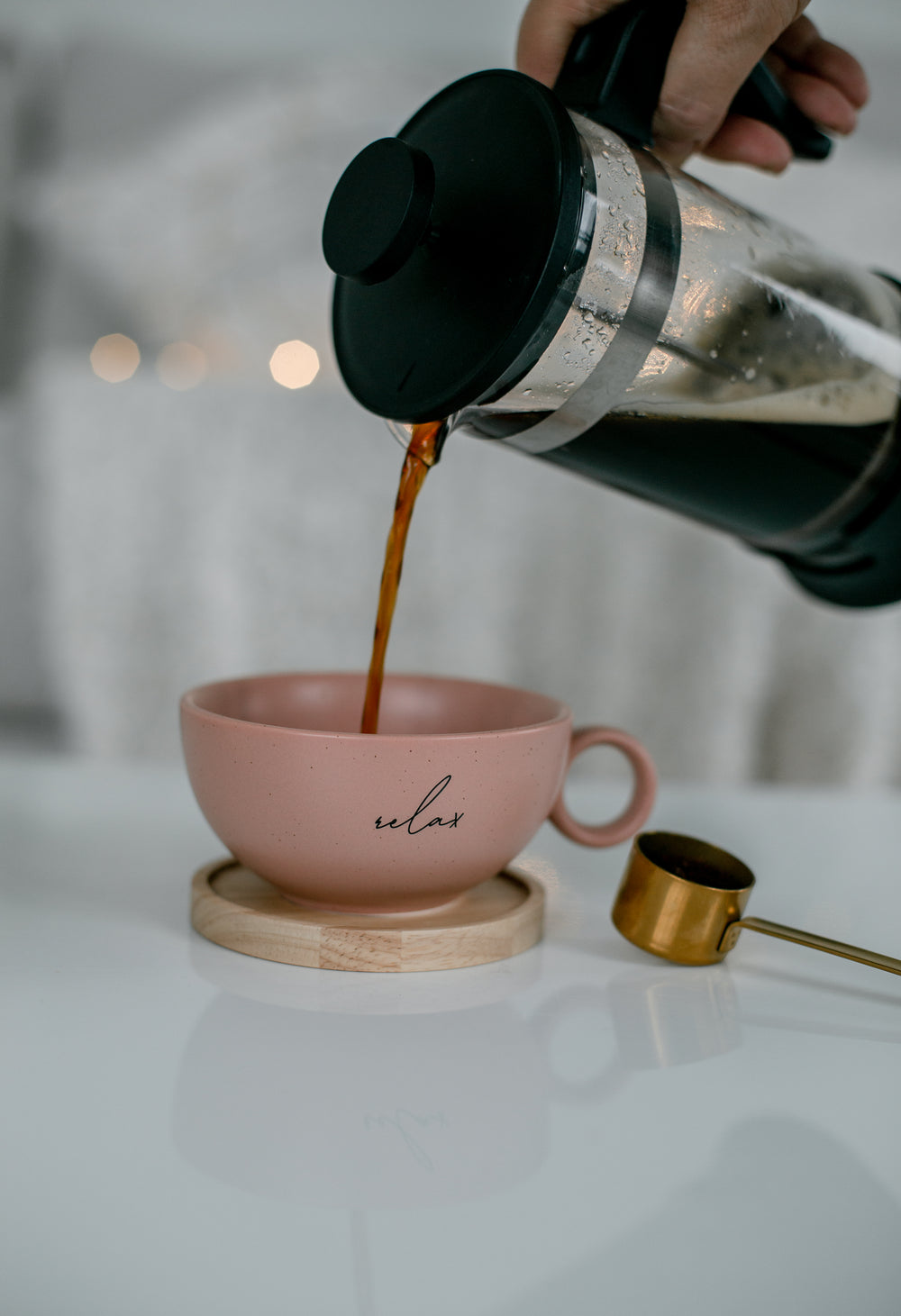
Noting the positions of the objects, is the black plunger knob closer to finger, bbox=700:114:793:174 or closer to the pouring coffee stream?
the pouring coffee stream

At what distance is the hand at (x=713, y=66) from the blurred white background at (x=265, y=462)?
509 millimetres

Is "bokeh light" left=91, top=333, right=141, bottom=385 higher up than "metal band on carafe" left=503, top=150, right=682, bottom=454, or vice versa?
"metal band on carafe" left=503, top=150, right=682, bottom=454

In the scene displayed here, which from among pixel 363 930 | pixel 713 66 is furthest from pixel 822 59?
pixel 363 930

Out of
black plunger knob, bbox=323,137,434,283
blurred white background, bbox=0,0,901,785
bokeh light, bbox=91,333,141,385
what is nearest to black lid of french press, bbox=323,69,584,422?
black plunger knob, bbox=323,137,434,283

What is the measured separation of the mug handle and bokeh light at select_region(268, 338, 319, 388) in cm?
78

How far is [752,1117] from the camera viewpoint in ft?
1.34

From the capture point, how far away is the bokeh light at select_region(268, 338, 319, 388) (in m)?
1.26

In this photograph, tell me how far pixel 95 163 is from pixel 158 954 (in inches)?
41.4

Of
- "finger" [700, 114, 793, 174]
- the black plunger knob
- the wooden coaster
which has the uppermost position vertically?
"finger" [700, 114, 793, 174]

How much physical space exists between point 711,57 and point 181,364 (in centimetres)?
82

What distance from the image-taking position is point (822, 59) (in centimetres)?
75

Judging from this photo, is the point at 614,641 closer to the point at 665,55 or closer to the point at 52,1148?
the point at 665,55

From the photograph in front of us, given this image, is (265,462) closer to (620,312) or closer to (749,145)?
(749,145)

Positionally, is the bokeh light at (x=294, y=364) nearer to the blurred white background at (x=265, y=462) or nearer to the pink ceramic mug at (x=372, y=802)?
the blurred white background at (x=265, y=462)
